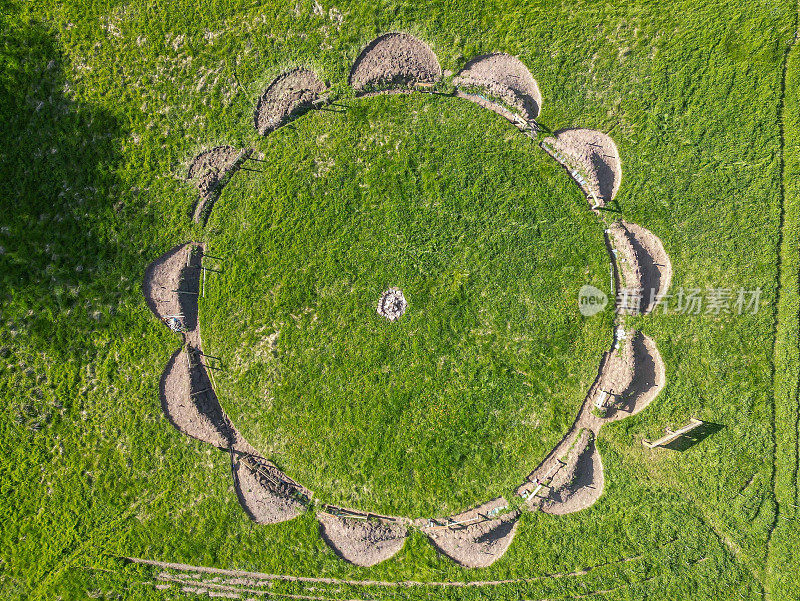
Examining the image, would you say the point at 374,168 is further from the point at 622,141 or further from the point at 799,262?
the point at 799,262

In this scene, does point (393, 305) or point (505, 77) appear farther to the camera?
point (505, 77)

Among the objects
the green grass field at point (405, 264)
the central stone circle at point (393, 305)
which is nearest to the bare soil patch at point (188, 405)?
the green grass field at point (405, 264)

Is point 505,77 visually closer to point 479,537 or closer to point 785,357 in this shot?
point 785,357

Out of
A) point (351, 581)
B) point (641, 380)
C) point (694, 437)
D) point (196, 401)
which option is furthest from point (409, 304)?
point (694, 437)

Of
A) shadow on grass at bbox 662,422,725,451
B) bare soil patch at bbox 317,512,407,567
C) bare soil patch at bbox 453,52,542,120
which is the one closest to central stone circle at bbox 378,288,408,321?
bare soil patch at bbox 317,512,407,567

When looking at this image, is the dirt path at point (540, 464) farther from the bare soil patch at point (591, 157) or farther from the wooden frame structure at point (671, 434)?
the wooden frame structure at point (671, 434)

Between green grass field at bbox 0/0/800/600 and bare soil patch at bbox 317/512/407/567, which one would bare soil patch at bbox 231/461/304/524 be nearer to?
green grass field at bbox 0/0/800/600
